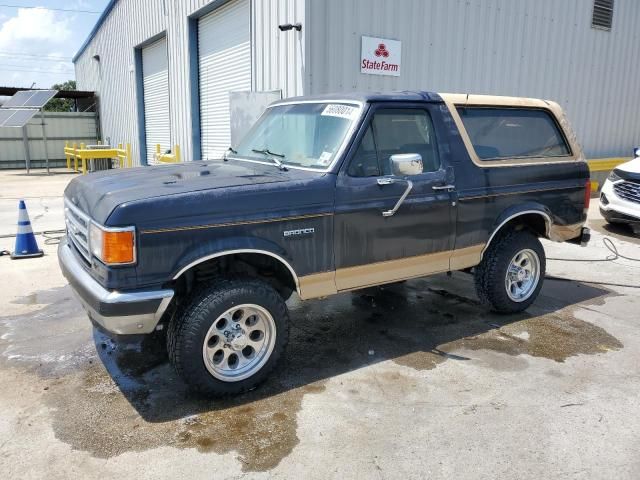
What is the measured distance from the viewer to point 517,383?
3.93m

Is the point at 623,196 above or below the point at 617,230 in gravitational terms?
above

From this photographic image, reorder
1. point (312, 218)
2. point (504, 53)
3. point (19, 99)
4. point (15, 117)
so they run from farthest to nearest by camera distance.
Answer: point (19, 99) → point (15, 117) → point (504, 53) → point (312, 218)

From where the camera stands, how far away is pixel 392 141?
169 inches

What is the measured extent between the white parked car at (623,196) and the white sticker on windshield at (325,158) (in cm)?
714

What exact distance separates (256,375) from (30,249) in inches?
201

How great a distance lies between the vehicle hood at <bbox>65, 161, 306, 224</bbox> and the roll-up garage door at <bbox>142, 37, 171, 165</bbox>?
11.9 meters

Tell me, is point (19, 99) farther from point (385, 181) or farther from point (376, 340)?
point (385, 181)

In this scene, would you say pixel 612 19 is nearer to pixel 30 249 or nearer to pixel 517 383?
pixel 517 383

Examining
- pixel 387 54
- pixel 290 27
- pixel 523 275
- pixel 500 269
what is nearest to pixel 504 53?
pixel 387 54

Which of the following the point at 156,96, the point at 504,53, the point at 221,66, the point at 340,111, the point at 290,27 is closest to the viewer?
the point at 340,111

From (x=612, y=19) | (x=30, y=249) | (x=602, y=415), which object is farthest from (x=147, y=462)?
(x=612, y=19)

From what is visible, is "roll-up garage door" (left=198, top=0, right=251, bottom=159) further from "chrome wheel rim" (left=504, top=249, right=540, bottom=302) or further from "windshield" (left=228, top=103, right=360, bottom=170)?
"chrome wheel rim" (left=504, top=249, right=540, bottom=302)

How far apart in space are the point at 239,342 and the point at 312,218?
997 mm

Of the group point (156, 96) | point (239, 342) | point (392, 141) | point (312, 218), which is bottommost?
point (239, 342)
